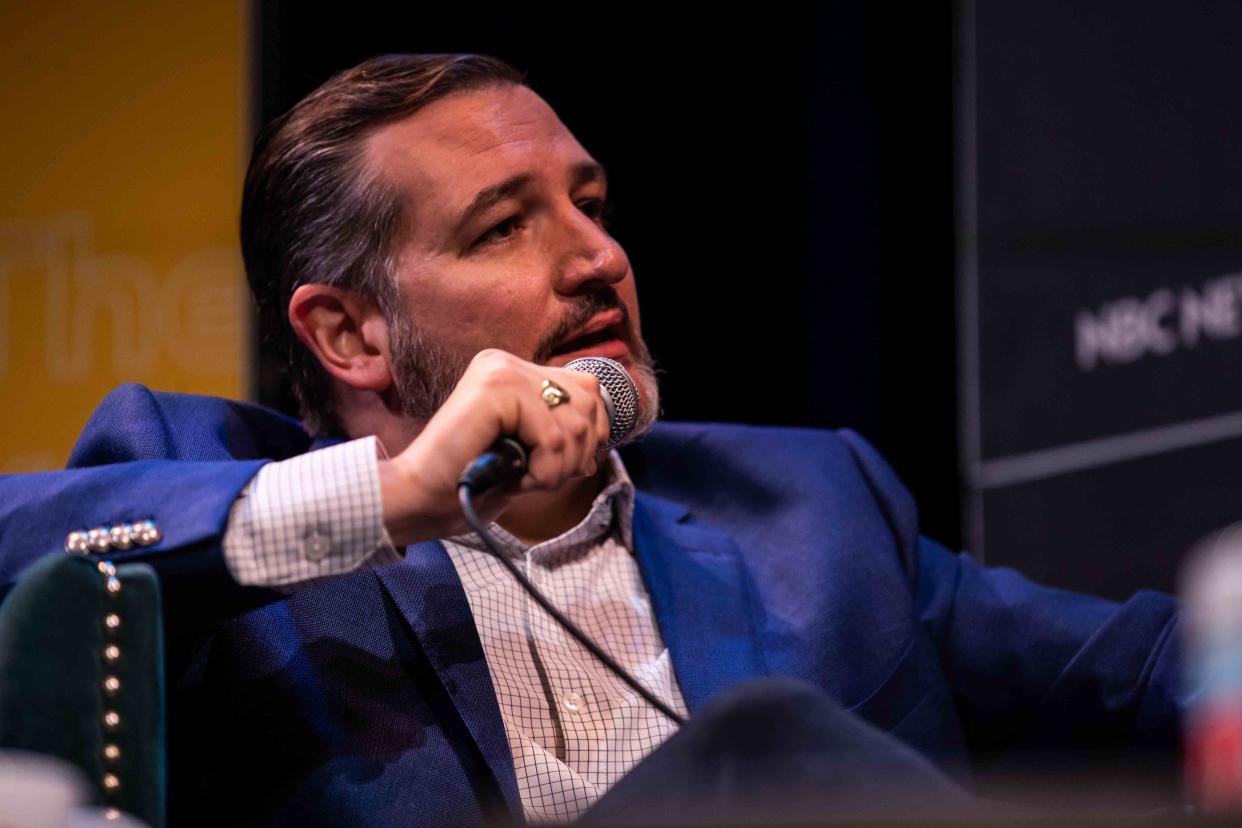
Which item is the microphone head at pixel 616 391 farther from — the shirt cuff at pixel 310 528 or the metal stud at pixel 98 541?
the metal stud at pixel 98 541

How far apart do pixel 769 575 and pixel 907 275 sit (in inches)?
40.7

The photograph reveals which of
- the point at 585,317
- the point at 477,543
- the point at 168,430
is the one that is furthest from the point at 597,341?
the point at 168,430

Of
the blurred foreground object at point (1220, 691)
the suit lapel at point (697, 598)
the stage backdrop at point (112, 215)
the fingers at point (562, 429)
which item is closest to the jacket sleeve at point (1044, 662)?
the suit lapel at point (697, 598)

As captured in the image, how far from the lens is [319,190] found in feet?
6.03

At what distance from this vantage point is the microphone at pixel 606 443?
1.18m

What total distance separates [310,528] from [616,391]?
390 millimetres

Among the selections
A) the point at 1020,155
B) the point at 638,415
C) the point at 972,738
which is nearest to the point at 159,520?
the point at 638,415

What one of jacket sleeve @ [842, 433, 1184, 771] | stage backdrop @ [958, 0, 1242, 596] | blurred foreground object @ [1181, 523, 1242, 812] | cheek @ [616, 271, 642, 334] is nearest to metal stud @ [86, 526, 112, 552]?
cheek @ [616, 271, 642, 334]

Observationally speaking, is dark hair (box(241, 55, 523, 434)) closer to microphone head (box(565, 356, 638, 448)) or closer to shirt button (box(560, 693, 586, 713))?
microphone head (box(565, 356, 638, 448))

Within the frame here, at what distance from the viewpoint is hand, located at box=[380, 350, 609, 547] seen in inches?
47.8

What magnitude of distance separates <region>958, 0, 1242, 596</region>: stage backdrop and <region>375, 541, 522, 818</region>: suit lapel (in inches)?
50.3

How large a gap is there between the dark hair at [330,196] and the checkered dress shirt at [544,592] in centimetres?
40

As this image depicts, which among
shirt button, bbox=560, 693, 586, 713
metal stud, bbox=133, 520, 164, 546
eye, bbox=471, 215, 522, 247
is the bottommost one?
shirt button, bbox=560, 693, 586, 713

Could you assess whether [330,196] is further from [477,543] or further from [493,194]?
[477,543]
